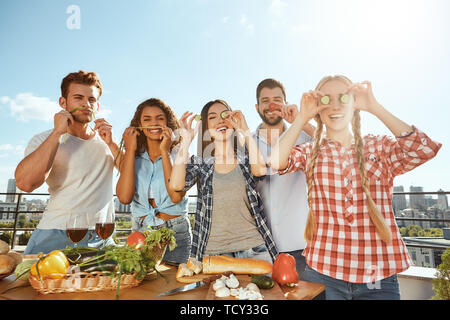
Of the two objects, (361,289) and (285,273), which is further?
(361,289)

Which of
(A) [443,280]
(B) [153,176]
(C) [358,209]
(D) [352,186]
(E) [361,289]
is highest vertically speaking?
(B) [153,176]

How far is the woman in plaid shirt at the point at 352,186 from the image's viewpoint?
1226 mm

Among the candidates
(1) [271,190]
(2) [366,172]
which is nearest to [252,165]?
(1) [271,190]

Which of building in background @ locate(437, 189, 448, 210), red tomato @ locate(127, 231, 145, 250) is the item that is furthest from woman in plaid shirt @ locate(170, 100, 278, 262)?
building in background @ locate(437, 189, 448, 210)

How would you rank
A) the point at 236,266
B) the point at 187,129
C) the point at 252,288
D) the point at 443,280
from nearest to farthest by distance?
→ 1. the point at 252,288
2. the point at 236,266
3. the point at 187,129
4. the point at 443,280

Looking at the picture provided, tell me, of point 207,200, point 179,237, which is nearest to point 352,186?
point 207,200

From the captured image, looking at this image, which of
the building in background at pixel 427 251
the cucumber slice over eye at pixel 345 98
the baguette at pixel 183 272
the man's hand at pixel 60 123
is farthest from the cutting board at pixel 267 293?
the building in background at pixel 427 251

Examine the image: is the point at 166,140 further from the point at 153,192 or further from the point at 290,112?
the point at 290,112

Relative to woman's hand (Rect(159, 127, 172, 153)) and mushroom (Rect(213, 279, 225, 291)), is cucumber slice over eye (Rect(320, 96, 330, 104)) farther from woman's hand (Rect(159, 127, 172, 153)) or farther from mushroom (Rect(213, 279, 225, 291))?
woman's hand (Rect(159, 127, 172, 153))

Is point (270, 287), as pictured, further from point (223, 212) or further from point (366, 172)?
point (223, 212)

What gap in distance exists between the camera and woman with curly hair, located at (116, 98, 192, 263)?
1.97 meters

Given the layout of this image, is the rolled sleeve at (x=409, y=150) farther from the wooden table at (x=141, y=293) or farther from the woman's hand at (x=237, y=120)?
the woman's hand at (x=237, y=120)

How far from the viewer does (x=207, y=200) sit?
6.20ft

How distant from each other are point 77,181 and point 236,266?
1.35 metres
